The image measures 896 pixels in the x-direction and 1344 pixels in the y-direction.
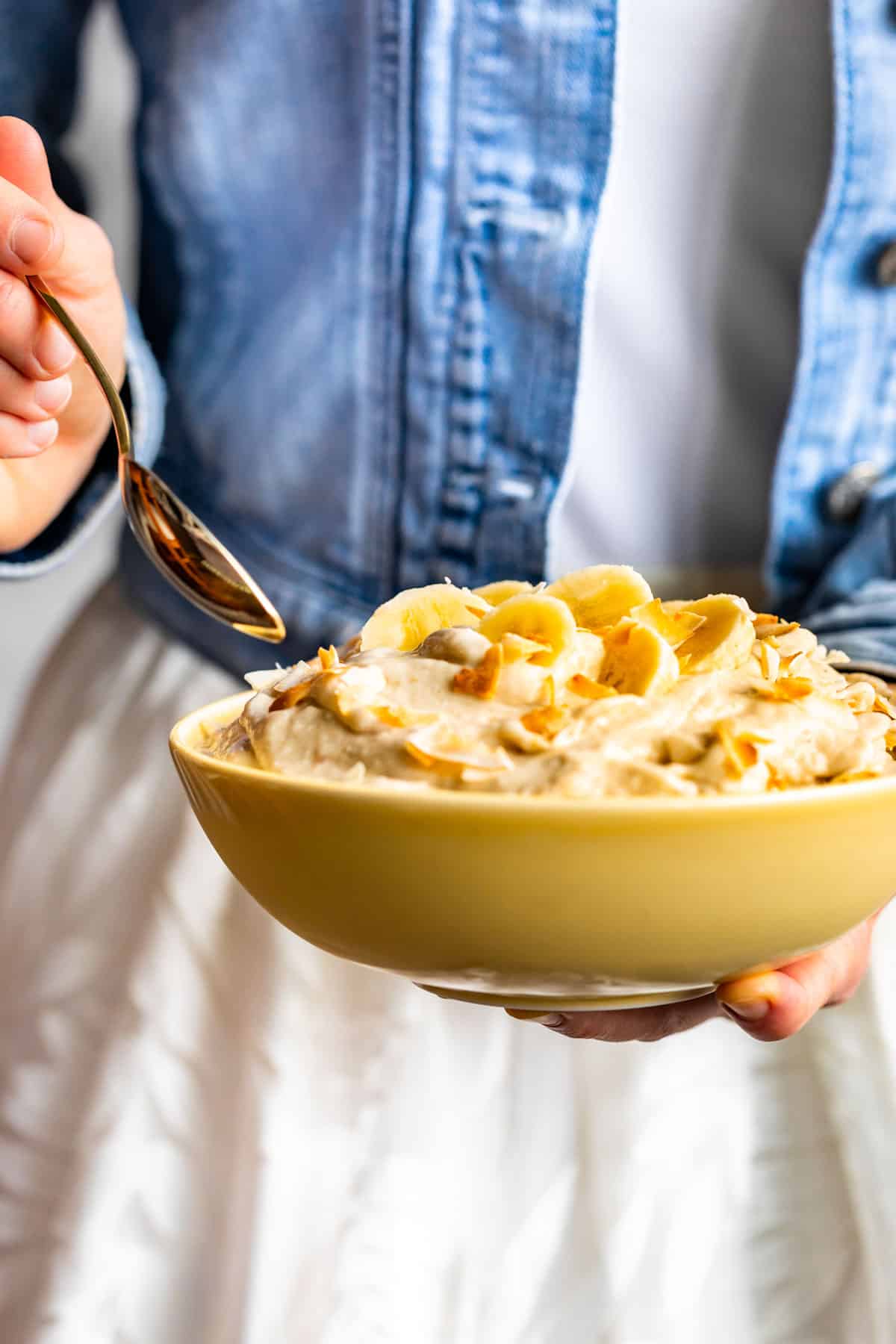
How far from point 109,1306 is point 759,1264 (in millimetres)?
407

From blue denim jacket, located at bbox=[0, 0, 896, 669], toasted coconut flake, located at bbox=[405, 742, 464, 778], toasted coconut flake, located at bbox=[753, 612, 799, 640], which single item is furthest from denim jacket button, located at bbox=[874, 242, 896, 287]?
toasted coconut flake, located at bbox=[405, 742, 464, 778]

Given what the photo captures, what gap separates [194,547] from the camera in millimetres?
710

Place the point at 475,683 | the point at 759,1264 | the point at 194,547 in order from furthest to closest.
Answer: the point at 759,1264
the point at 194,547
the point at 475,683

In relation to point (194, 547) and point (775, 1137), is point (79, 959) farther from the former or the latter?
point (775, 1137)

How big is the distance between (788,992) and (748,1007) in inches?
1.0

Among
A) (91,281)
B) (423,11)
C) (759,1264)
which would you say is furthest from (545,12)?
(759,1264)

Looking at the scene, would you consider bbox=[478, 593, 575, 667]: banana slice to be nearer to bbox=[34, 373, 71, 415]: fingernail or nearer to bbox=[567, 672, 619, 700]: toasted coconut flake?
bbox=[567, 672, 619, 700]: toasted coconut flake

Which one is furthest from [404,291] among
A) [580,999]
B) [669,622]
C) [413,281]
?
[580,999]

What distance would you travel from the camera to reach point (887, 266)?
90 centimetres

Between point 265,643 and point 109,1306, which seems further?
point 265,643

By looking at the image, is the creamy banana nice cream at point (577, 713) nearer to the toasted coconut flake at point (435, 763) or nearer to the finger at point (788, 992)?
the toasted coconut flake at point (435, 763)

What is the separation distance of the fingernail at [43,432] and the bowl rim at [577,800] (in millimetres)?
327

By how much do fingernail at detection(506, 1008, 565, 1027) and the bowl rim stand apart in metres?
0.17

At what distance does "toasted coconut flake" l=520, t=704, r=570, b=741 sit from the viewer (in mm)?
479
